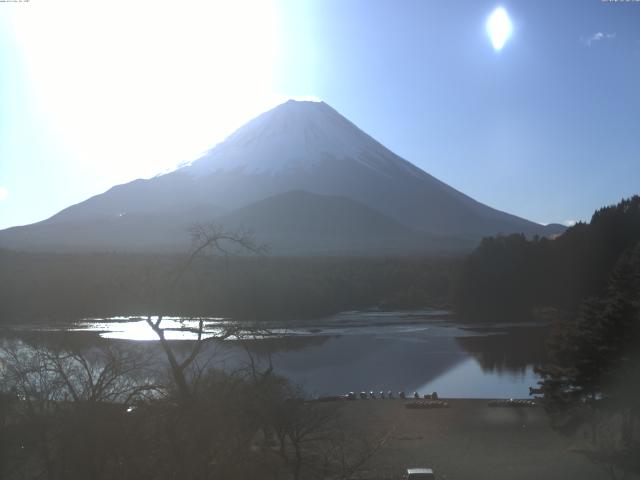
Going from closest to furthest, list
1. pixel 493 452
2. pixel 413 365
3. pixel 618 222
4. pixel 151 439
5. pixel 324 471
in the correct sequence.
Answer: pixel 151 439
pixel 324 471
pixel 493 452
pixel 413 365
pixel 618 222

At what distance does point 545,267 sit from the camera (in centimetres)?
3578

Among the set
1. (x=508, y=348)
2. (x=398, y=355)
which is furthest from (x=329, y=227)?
(x=398, y=355)

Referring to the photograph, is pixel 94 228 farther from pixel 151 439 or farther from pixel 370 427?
pixel 151 439

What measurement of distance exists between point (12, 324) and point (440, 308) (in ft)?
89.5

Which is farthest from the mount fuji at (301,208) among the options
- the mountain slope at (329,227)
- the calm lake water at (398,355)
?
the calm lake water at (398,355)

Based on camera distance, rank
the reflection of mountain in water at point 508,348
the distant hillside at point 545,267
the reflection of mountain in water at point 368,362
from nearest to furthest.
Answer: the reflection of mountain in water at point 368,362 → the reflection of mountain in water at point 508,348 → the distant hillside at point 545,267

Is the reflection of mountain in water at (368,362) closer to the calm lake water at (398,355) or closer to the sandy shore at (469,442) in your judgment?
the calm lake water at (398,355)

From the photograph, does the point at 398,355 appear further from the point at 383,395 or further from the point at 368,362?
the point at 383,395

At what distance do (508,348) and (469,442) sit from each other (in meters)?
11.9

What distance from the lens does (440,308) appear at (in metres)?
39.0

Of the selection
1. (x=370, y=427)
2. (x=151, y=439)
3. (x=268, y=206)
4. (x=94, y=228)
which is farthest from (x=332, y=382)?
(x=268, y=206)

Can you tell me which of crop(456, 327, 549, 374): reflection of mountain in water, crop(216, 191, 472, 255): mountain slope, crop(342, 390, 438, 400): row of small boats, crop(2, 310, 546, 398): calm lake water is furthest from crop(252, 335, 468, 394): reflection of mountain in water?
crop(216, 191, 472, 255): mountain slope

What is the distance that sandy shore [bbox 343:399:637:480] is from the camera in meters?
9.03

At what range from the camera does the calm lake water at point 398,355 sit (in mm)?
15789
